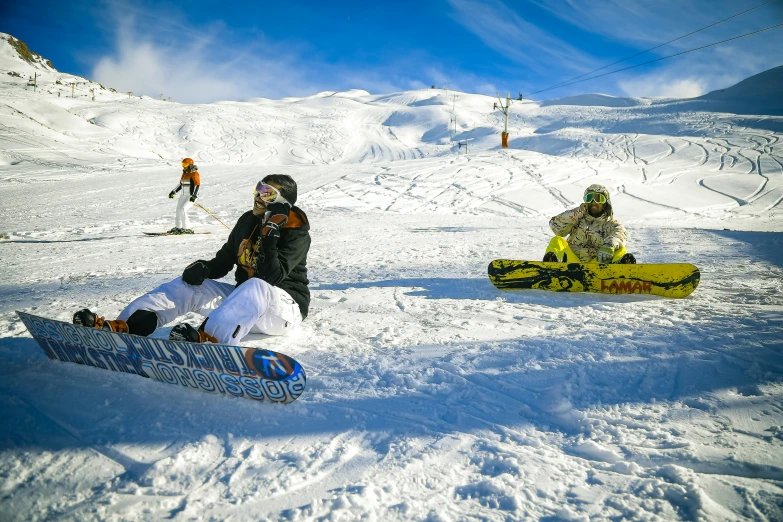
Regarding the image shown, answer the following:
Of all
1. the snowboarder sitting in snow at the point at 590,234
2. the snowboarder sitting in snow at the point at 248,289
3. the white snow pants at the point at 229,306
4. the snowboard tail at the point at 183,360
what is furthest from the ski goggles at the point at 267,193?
the snowboarder sitting in snow at the point at 590,234

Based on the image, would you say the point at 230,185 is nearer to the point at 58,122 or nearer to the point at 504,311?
the point at 504,311

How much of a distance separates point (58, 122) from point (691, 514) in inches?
1677

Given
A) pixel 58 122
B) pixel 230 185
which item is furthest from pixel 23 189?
pixel 58 122

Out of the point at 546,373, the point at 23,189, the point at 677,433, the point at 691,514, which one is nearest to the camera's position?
the point at 691,514

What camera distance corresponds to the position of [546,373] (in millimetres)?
2836

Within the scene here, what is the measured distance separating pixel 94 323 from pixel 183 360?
0.83 metres

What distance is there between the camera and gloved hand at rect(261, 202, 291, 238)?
2957 mm

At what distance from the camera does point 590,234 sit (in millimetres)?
5477

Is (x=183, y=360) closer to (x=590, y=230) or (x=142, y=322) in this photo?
(x=142, y=322)

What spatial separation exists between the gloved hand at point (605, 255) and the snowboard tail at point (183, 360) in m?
4.47

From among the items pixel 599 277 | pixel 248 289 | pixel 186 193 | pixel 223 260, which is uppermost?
pixel 186 193

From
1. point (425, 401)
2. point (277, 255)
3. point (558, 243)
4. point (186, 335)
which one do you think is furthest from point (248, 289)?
point (558, 243)

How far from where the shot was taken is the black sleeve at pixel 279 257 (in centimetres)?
298

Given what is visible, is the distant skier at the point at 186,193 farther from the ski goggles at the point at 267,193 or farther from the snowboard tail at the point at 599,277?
the snowboard tail at the point at 599,277
